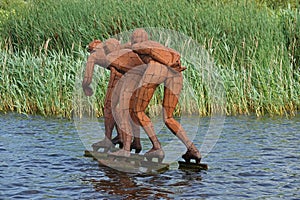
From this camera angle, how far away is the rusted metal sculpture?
10156 mm

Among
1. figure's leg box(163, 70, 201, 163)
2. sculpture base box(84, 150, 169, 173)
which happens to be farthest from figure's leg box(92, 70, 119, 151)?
figure's leg box(163, 70, 201, 163)

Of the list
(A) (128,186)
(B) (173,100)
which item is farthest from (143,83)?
(A) (128,186)

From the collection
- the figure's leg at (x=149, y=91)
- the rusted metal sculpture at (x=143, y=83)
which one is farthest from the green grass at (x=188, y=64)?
the figure's leg at (x=149, y=91)

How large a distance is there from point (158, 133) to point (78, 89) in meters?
3.01

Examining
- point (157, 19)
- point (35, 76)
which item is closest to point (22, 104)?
point (35, 76)

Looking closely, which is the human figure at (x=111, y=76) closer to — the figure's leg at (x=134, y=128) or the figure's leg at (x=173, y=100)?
the figure's leg at (x=134, y=128)

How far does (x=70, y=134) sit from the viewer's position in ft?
47.2

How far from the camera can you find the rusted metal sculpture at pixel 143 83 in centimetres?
1016

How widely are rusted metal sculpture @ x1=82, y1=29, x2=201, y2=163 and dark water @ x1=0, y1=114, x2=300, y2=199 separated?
0.64 m

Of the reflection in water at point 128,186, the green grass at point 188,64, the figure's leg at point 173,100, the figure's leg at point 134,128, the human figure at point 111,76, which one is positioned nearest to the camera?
the reflection in water at point 128,186

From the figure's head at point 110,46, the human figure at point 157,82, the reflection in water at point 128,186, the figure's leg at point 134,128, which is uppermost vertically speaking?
the figure's head at point 110,46

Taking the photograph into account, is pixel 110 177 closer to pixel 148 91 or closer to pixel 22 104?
pixel 148 91

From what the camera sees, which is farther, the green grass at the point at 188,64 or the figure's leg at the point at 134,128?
the green grass at the point at 188,64

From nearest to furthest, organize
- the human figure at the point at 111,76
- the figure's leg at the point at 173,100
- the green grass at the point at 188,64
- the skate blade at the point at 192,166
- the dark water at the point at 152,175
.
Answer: the dark water at the point at 152,175 < the figure's leg at the point at 173,100 < the skate blade at the point at 192,166 < the human figure at the point at 111,76 < the green grass at the point at 188,64
